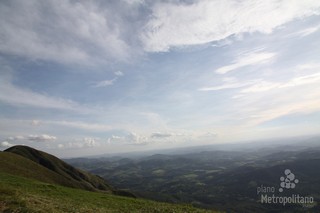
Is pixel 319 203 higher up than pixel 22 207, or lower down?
lower down

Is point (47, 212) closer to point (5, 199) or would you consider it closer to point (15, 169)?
point (5, 199)

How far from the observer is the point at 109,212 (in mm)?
25016

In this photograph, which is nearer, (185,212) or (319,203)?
(185,212)

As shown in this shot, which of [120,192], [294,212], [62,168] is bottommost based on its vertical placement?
[294,212]

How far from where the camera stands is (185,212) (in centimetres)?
2550

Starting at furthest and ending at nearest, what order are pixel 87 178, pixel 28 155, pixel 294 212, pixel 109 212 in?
1. pixel 294 212
2. pixel 87 178
3. pixel 28 155
4. pixel 109 212

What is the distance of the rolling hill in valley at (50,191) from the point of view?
2104 cm

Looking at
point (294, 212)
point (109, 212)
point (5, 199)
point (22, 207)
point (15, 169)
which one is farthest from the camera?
point (294, 212)

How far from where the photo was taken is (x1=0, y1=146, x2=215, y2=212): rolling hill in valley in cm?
2104

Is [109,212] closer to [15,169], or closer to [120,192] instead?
[15,169]

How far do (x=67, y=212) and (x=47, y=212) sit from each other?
2100 millimetres

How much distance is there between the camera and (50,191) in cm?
3869

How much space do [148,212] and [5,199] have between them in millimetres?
12746

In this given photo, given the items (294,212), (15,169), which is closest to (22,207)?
(15,169)
